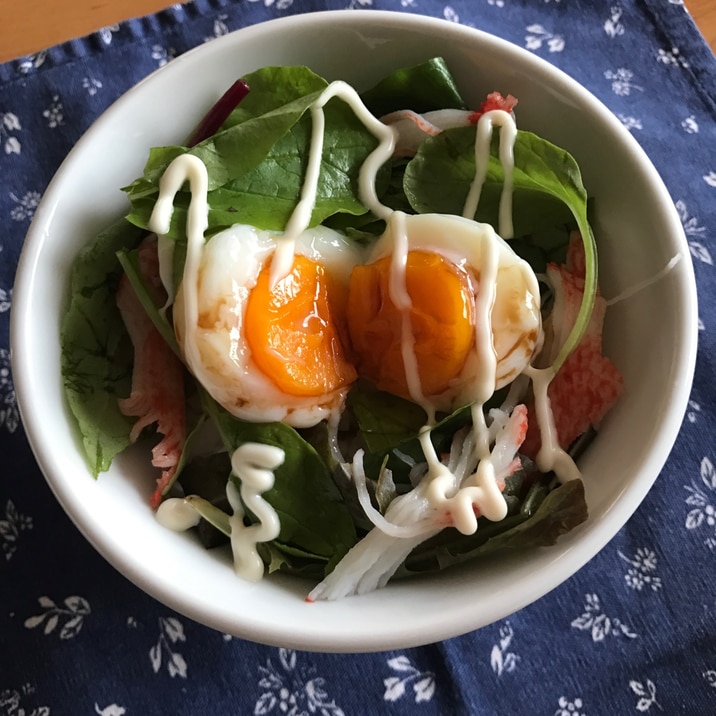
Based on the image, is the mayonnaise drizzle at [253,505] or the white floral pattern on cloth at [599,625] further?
the white floral pattern on cloth at [599,625]

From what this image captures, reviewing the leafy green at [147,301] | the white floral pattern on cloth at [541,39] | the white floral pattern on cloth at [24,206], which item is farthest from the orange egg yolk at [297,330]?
the white floral pattern on cloth at [541,39]

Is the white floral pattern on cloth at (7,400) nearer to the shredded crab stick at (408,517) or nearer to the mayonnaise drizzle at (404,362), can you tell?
the mayonnaise drizzle at (404,362)

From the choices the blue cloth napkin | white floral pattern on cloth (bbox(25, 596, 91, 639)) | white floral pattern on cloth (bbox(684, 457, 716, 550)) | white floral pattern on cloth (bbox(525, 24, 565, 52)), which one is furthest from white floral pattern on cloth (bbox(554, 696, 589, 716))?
white floral pattern on cloth (bbox(525, 24, 565, 52))

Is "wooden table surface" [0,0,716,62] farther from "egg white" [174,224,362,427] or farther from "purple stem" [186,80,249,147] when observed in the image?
"egg white" [174,224,362,427]

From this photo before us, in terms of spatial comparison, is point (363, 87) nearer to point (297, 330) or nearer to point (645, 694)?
point (297, 330)

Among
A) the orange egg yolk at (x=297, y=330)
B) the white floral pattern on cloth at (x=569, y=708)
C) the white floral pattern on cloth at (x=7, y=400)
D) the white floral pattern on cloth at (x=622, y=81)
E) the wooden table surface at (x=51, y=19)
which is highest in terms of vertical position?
the wooden table surface at (x=51, y=19)

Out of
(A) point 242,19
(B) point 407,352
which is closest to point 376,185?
(B) point 407,352

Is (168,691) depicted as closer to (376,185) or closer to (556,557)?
(556,557)
